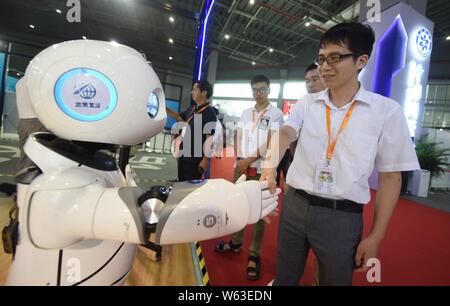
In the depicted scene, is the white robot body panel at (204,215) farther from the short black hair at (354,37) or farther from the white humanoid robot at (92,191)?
the short black hair at (354,37)

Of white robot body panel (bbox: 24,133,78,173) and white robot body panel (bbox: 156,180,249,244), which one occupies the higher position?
white robot body panel (bbox: 24,133,78,173)

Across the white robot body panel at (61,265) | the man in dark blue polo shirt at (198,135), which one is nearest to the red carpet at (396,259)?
the man in dark blue polo shirt at (198,135)

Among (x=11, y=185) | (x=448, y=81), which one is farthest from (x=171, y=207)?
(x=448, y=81)

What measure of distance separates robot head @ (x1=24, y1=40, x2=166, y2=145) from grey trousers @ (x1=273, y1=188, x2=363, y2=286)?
0.66 meters

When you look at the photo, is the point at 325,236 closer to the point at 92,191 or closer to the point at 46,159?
the point at 92,191

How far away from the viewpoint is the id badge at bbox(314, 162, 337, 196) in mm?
886

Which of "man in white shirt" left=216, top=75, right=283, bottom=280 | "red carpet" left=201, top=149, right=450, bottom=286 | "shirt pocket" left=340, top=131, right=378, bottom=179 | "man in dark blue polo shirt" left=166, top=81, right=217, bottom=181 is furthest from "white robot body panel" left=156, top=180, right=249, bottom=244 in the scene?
"man in dark blue polo shirt" left=166, top=81, right=217, bottom=181

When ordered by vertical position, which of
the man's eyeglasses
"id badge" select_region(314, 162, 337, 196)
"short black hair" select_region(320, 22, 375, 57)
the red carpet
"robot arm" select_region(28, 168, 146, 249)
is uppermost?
the man's eyeglasses

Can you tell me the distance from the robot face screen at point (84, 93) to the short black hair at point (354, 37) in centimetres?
75

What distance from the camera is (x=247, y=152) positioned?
2.05m

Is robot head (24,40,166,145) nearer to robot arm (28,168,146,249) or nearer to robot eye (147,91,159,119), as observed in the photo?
robot eye (147,91,159,119)

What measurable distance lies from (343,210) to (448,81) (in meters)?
13.9

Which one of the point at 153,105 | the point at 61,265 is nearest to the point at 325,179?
the point at 153,105
